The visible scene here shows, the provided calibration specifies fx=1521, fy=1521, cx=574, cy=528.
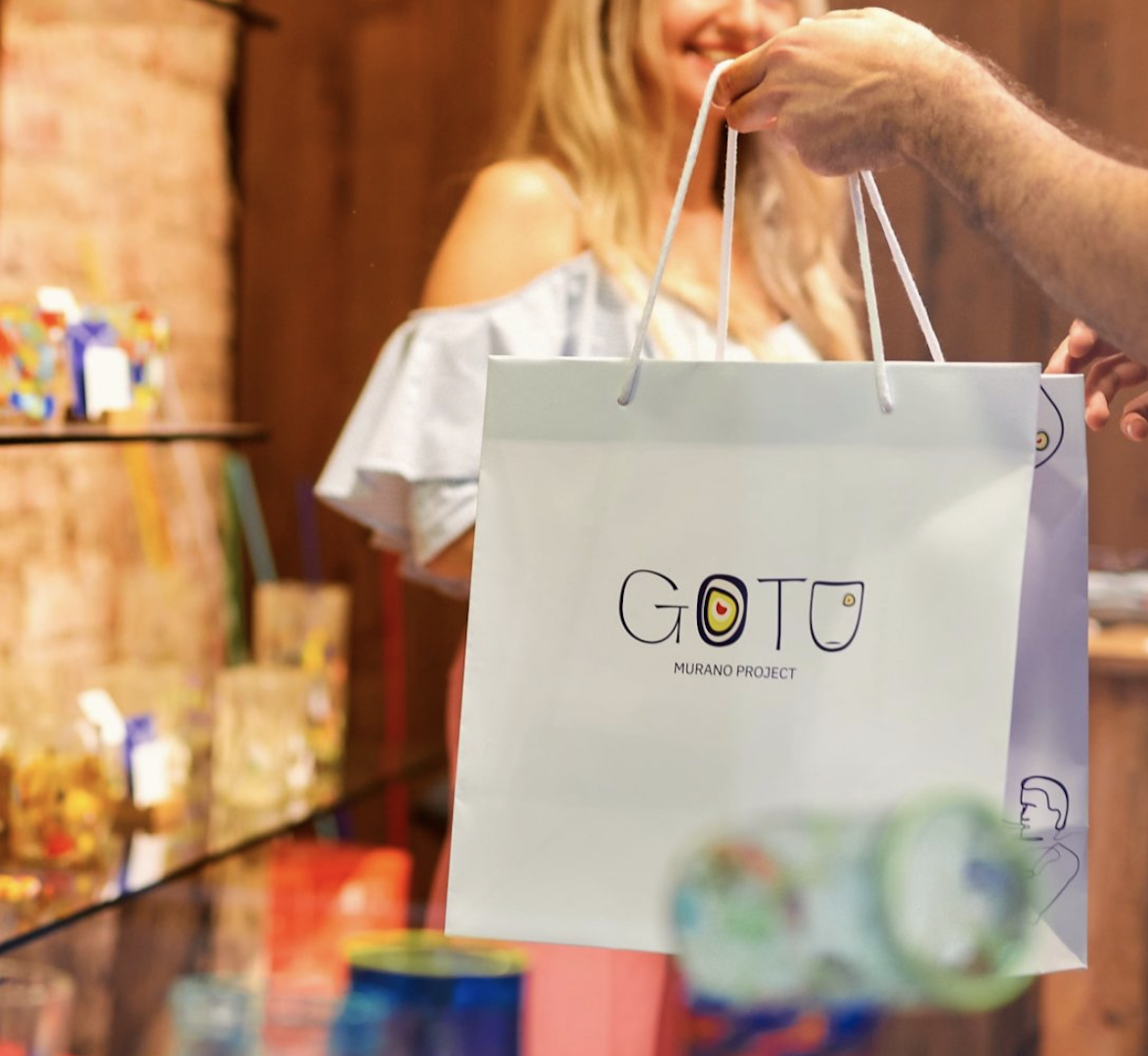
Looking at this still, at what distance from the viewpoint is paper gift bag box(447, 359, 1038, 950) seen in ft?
2.31

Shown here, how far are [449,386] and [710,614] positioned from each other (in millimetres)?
541

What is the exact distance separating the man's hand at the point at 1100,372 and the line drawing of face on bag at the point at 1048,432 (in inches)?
4.0

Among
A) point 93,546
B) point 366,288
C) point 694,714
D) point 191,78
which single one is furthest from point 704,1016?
point 191,78

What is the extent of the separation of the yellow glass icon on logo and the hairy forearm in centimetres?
21

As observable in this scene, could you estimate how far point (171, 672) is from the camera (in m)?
1.74

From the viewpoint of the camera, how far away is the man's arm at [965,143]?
2.19ft

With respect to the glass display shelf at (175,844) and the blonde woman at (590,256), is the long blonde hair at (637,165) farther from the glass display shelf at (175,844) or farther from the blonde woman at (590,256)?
the glass display shelf at (175,844)

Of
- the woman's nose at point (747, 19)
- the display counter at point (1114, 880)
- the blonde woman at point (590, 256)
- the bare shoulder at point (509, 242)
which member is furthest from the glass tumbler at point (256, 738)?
the woman's nose at point (747, 19)

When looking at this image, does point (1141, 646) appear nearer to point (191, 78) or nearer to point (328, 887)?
point (328, 887)

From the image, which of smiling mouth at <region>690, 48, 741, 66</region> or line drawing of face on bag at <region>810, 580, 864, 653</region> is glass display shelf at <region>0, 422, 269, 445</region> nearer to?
smiling mouth at <region>690, 48, 741, 66</region>

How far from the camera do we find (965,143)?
71cm

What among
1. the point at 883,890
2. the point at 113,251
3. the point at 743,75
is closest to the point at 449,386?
the point at 743,75

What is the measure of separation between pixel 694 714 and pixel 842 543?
11 centimetres

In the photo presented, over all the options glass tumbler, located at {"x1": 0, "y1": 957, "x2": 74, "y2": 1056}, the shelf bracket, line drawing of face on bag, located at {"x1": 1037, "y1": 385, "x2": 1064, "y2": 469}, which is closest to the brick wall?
the shelf bracket
